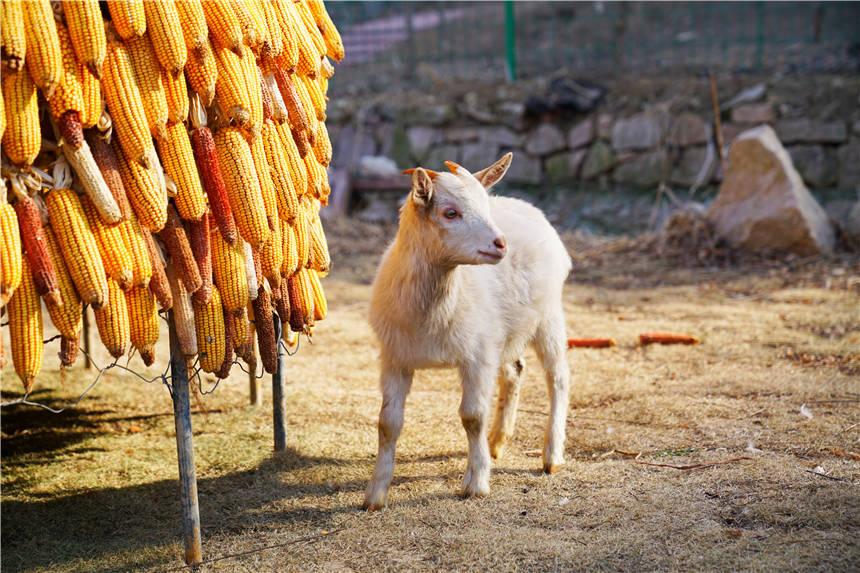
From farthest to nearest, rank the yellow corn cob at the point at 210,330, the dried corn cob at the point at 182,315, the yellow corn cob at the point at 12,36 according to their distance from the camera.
→ 1. the yellow corn cob at the point at 210,330
2. the dried corn cob at the point at 182,315
3. the yellow corn cob at the point at 12,36

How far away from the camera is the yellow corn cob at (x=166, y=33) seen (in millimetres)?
3043

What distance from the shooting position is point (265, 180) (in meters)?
3.46

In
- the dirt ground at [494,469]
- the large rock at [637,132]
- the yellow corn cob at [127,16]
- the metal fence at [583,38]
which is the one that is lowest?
the dirt ground at [494,469]

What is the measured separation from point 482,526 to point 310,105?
2.17 metres

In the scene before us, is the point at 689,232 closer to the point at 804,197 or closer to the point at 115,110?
the point at 804,197

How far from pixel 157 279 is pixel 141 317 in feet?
0.59

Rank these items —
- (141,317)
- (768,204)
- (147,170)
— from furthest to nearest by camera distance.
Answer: (768,204)
(141,317)
(147,170)

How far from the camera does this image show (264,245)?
11.6 feet

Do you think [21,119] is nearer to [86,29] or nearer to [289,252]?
[86,29]

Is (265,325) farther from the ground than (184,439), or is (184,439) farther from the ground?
(265,325)

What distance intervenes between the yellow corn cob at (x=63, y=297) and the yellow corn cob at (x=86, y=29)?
0.65m

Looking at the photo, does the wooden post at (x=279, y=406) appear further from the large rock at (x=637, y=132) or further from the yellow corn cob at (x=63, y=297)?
the large rock at (x=637, y=132)

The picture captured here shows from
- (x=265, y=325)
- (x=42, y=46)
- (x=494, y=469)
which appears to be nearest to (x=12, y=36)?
(x=42, y=46)

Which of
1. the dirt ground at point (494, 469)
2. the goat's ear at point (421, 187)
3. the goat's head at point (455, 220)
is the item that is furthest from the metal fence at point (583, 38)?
the goat's ear at point (421, 187)
